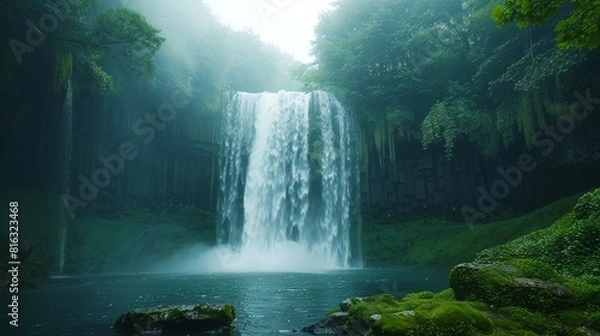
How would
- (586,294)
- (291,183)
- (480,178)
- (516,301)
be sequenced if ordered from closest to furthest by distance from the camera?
(586,294) → (516,301) → (480,178) → (291,183)

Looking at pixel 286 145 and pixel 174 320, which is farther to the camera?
pixel 286 145

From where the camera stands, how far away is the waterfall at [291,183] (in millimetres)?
25281

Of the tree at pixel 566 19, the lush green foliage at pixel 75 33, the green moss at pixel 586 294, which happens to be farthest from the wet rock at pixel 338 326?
the lush green foliage at pixel 75 33

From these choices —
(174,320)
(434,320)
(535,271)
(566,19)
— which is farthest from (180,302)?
(566,19)

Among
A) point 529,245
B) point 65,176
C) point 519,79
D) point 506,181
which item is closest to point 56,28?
point 65,176

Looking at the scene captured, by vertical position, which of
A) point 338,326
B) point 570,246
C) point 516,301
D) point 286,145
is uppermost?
point 286,145

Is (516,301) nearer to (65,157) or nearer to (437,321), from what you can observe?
(437,321)

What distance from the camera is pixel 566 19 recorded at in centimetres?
577

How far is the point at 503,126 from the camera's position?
2014 cm

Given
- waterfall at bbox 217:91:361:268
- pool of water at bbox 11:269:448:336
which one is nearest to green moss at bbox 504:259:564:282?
pool of water at bbox 11:269:448:336

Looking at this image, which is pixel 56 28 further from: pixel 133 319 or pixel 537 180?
pixel 537 180

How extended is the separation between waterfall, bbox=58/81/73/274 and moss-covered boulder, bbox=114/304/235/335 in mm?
16996

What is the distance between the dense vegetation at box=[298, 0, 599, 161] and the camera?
18.3 meters

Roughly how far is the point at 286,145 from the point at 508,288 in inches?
879
